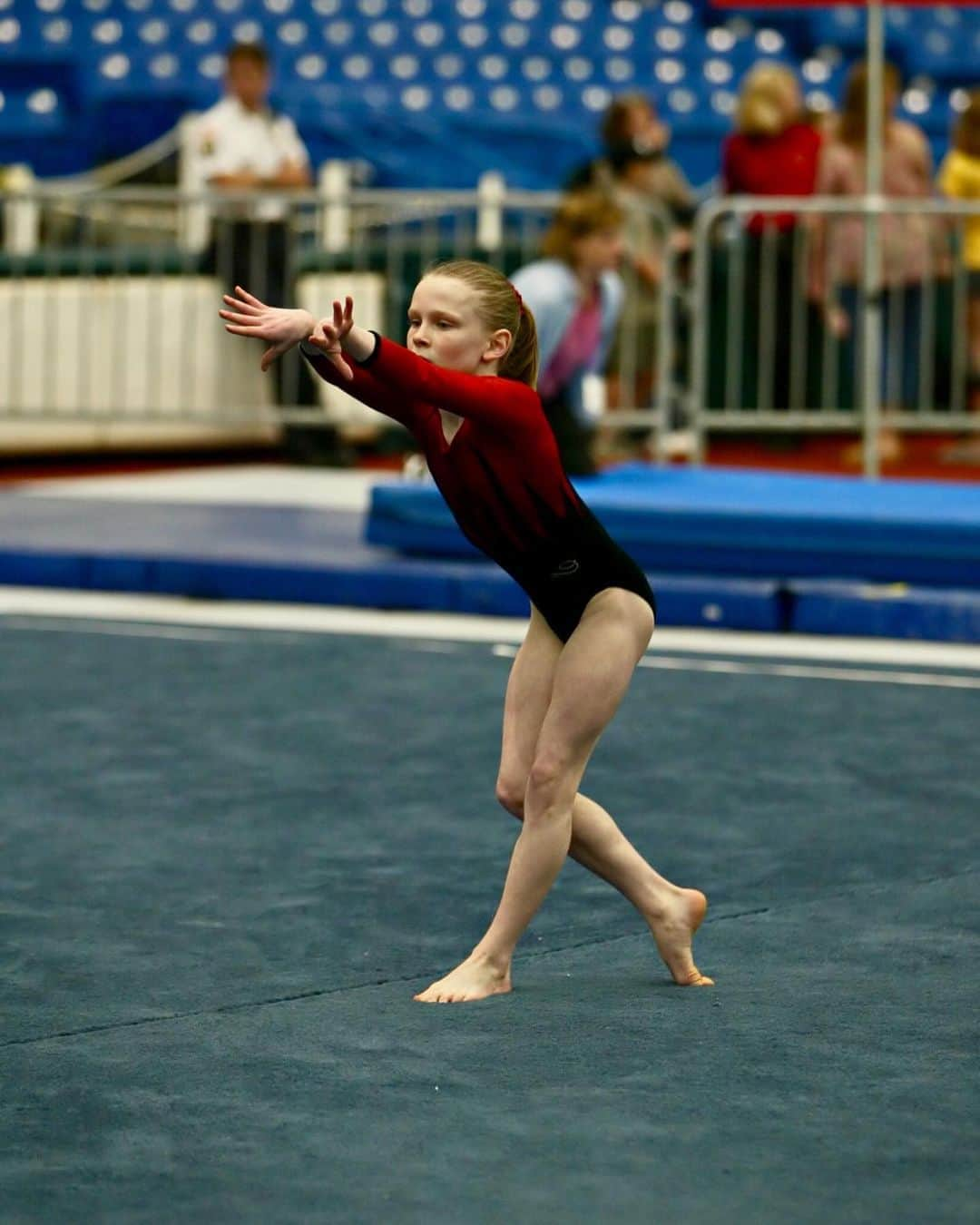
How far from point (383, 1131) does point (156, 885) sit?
1.65 meters

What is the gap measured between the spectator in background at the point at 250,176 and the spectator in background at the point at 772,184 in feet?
7.59

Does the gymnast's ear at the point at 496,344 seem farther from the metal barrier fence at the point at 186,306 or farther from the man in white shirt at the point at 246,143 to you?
Answer: the man in white shirt at the point at 246,143

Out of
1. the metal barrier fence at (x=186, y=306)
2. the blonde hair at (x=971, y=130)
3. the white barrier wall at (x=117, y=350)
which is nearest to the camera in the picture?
the blonde hair at (x=971, y=130)

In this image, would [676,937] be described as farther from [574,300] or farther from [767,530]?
[574,300]

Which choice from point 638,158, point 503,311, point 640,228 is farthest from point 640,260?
point 503,311

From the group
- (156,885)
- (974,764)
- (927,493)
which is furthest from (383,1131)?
(927,493)

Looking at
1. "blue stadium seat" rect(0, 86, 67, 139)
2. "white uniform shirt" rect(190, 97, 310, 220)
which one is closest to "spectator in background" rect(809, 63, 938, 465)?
"white uniform shirt" rect(190, 97, 310, 220)

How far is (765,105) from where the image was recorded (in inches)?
489

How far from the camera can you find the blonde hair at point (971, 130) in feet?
40.8

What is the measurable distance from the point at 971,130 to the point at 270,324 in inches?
374

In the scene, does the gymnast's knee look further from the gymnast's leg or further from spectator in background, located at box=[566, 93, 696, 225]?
spectator in background, located at box=[566, 93, 696, 225]

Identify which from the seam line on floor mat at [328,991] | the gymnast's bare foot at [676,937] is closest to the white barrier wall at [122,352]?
the seam line on floor mat at [328,991]

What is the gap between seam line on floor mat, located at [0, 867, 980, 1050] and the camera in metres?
3.84

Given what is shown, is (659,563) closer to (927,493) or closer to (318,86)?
(927,493)
